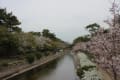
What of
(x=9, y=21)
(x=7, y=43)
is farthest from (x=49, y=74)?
(x=9, y=21)

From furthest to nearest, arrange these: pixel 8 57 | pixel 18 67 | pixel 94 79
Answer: pixel 8 57 → pixel 18 67 → pixel 94 79

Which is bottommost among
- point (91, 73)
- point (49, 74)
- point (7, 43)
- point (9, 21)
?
point (49, 74)

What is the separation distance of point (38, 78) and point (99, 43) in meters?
13.0

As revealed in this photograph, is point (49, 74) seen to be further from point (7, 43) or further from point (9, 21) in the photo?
point (9, 21)

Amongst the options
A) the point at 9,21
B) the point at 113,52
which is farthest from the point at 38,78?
the point at 9,21

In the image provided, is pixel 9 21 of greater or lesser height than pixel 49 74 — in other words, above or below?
above

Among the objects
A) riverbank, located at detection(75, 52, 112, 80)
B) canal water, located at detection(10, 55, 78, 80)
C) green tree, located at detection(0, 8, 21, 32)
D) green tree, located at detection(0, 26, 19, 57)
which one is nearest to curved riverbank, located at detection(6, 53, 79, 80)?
canal water, located at detection(10, 55, 78, 80)

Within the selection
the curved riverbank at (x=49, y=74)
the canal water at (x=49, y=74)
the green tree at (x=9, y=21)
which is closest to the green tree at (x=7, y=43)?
the curved riverbank at (x=49, y=74)

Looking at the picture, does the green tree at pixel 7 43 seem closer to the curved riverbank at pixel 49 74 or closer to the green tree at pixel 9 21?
the curved riverbank at pixel 49 74

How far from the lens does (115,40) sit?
8.12m

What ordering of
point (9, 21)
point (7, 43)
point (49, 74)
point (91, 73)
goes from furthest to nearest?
point (9, 21) → point (7, 43) → point (49, 74) → point (91, 73)

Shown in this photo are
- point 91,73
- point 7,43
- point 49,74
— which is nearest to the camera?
point 91,73

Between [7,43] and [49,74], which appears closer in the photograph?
[49,74]

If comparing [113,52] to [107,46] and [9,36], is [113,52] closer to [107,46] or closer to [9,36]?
[107,46]
